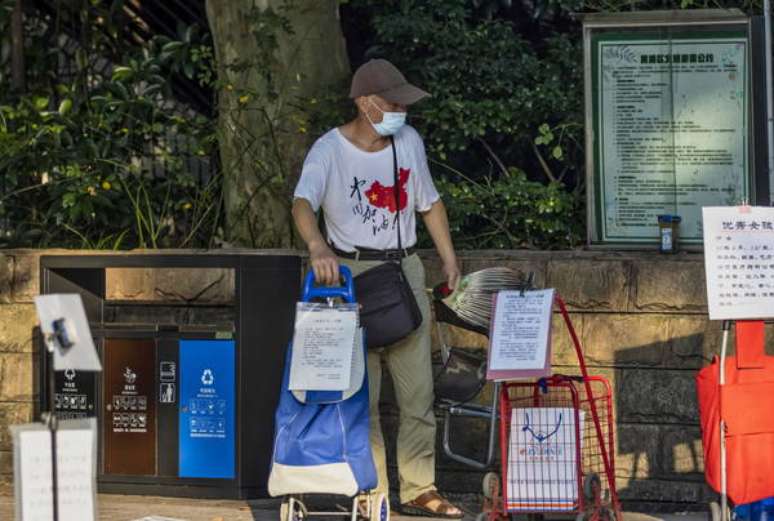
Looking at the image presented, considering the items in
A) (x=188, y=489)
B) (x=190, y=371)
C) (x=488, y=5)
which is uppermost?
(x=488, y=5)

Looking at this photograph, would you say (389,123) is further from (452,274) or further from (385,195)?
(452,274)

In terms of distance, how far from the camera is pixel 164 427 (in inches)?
337

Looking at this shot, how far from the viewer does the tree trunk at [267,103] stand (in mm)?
9719

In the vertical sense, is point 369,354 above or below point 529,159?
below

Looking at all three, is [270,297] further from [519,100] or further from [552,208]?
[519,100]

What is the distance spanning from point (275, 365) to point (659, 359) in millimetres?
2031

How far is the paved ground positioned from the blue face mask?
196 cm

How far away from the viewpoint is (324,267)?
23.2ft

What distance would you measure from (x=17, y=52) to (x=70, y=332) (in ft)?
24.1

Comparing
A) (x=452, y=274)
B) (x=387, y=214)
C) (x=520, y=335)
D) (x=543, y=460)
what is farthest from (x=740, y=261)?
(x=387, y=214)

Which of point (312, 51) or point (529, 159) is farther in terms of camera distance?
point (529, 159)

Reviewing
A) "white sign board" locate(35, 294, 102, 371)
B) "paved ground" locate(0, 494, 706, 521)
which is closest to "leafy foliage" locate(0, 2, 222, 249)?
"paved ground" locate(0, 494, 706, 521)

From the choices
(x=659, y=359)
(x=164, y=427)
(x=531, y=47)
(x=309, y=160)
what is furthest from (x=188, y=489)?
(x=531, y=47)

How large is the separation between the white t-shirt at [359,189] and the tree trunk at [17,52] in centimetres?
513
